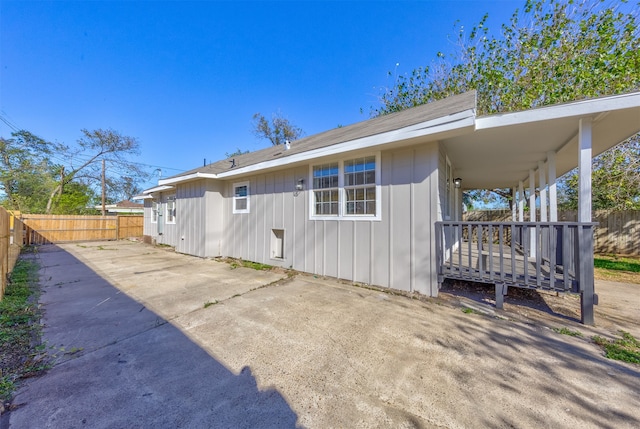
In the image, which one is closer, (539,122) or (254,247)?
(539,122)

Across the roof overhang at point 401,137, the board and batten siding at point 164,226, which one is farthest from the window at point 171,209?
the roof overhang at point 401,137

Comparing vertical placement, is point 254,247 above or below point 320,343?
above

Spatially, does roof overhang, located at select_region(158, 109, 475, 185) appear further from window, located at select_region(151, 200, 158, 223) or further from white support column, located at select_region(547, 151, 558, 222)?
window, located at select_region(151, 200, 158, 223)

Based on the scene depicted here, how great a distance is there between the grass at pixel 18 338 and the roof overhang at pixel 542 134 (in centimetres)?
581

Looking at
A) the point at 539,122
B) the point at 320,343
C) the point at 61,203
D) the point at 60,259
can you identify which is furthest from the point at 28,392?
the point at 61,203

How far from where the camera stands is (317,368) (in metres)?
2.18

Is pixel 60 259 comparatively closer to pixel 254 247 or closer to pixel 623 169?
pixel 254 247

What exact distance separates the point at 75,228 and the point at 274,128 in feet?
46.8

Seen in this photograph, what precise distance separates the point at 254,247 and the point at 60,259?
21.5ft

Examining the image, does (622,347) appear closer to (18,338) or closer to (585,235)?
(585,235)

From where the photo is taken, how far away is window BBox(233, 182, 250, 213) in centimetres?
735

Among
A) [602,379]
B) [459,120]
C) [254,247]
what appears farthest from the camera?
[254,247]

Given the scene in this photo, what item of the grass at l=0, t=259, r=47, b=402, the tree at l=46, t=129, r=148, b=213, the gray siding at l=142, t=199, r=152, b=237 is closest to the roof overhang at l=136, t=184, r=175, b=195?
the gray siding at l=142, t=199, r=152, b=237

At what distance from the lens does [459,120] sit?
3.49 m
